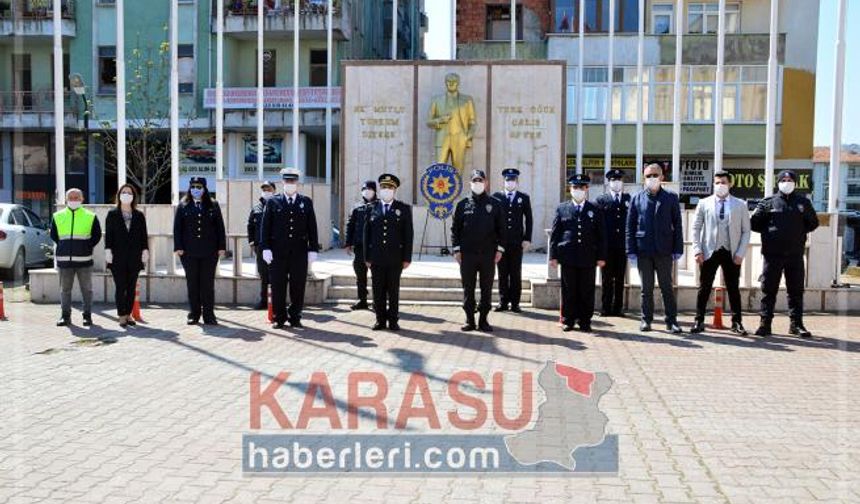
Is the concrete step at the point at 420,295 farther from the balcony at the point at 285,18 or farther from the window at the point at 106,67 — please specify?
the window at the point at 106,67

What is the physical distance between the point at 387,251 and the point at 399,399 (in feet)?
12.5

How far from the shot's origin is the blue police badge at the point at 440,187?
57.3 ft

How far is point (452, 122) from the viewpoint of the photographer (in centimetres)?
1886

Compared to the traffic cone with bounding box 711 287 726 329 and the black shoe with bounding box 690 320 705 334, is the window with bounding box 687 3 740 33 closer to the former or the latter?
the traffic cone with bounding box 711 287 726 329

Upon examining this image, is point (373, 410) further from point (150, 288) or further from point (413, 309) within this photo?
point (150, 288)

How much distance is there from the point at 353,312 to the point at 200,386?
486 centimetres

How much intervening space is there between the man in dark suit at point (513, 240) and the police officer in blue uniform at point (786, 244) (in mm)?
3234

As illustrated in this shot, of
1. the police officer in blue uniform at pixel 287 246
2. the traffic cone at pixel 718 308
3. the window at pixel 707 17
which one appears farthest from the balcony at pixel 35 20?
the traffic cone at pixel 718 308

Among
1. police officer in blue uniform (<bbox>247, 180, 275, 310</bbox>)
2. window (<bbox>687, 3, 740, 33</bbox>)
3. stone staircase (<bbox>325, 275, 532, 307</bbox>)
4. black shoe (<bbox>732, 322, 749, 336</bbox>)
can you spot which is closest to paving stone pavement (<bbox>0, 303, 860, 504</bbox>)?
black shoe (<bbox>732, 322, 749, 336</bbox>)

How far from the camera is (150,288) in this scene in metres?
13.0

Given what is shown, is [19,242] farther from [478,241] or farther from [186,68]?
[186,68]

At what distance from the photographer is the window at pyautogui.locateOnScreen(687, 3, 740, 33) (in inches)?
1335

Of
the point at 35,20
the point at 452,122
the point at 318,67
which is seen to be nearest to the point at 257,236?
the point at 452,122

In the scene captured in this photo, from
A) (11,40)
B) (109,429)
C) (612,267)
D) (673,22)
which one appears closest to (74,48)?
(11,40)
